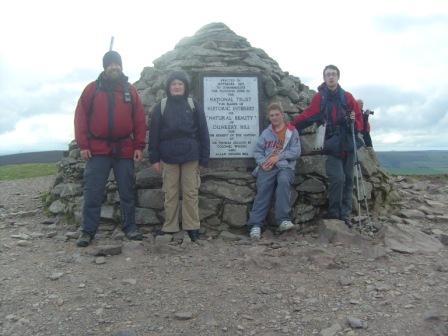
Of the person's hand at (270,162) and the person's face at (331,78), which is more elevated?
the person's face at (331,78)

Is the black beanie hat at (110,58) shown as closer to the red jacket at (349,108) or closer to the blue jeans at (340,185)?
the red jacket at (349,108)

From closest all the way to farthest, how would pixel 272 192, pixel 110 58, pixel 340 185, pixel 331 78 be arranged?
pixel 110 58 → pixel 331 78 → pixel 340 185 → pixel 272 192

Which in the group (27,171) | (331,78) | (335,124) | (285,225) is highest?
(331,78)

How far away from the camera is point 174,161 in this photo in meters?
7.12

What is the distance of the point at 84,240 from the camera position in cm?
712

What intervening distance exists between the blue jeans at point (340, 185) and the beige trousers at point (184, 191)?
2.19m

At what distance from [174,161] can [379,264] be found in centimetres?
326

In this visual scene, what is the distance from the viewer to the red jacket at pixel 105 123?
275 inches

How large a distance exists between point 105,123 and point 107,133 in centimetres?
15

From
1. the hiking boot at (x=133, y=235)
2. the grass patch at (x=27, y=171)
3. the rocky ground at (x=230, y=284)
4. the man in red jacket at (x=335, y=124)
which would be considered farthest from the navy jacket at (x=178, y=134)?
the grass patch at (x=27, y=171)

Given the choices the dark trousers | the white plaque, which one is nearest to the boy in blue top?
the white plaque

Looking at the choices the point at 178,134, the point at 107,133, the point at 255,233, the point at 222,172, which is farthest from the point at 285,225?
the point at 107,133

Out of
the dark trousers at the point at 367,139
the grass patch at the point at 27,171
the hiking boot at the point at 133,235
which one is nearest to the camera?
the hiking boot at the point at 133,235

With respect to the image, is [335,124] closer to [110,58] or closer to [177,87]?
[177,87]
